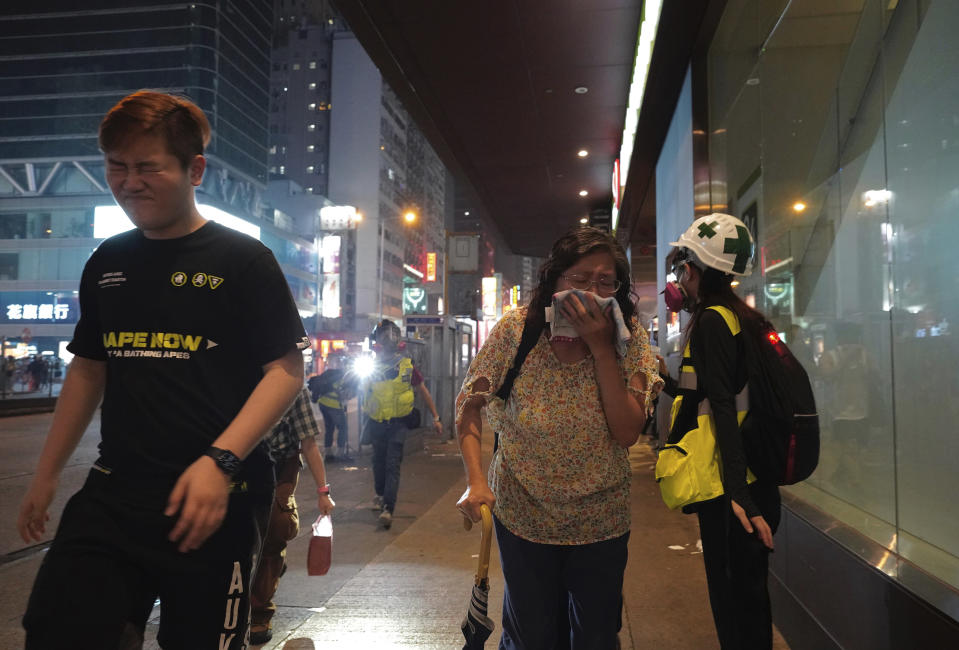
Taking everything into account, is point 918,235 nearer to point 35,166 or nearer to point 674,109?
point 674,109

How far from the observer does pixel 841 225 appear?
12.3ft

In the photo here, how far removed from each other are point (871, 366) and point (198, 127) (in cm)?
316

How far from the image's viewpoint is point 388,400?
7062mm

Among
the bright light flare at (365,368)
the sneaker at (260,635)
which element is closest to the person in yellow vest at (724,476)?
the sneaker at (260,635)

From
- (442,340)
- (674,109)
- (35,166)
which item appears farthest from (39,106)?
(674,109)

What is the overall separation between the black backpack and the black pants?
0.39 feet

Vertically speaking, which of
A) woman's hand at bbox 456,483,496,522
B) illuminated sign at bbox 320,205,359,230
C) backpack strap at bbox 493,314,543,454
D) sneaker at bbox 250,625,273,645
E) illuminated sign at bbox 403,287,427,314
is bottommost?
sneaker at bbox 250,625,273,645

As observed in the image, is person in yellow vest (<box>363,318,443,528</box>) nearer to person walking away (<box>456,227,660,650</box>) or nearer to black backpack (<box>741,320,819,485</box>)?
person walking away (<box>456,227,660,650</box>)

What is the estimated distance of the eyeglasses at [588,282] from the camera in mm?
2279

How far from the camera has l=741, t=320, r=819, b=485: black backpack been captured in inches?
93.9

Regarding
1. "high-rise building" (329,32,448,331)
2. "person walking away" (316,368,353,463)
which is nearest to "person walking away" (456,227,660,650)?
"person walking away" (316,368,353,463)

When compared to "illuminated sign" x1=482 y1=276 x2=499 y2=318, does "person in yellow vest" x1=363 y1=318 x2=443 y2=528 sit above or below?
below

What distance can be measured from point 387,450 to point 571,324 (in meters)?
5.27

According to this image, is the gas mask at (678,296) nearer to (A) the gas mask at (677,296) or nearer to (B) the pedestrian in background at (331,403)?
(A) the gas mask at (677,296)
